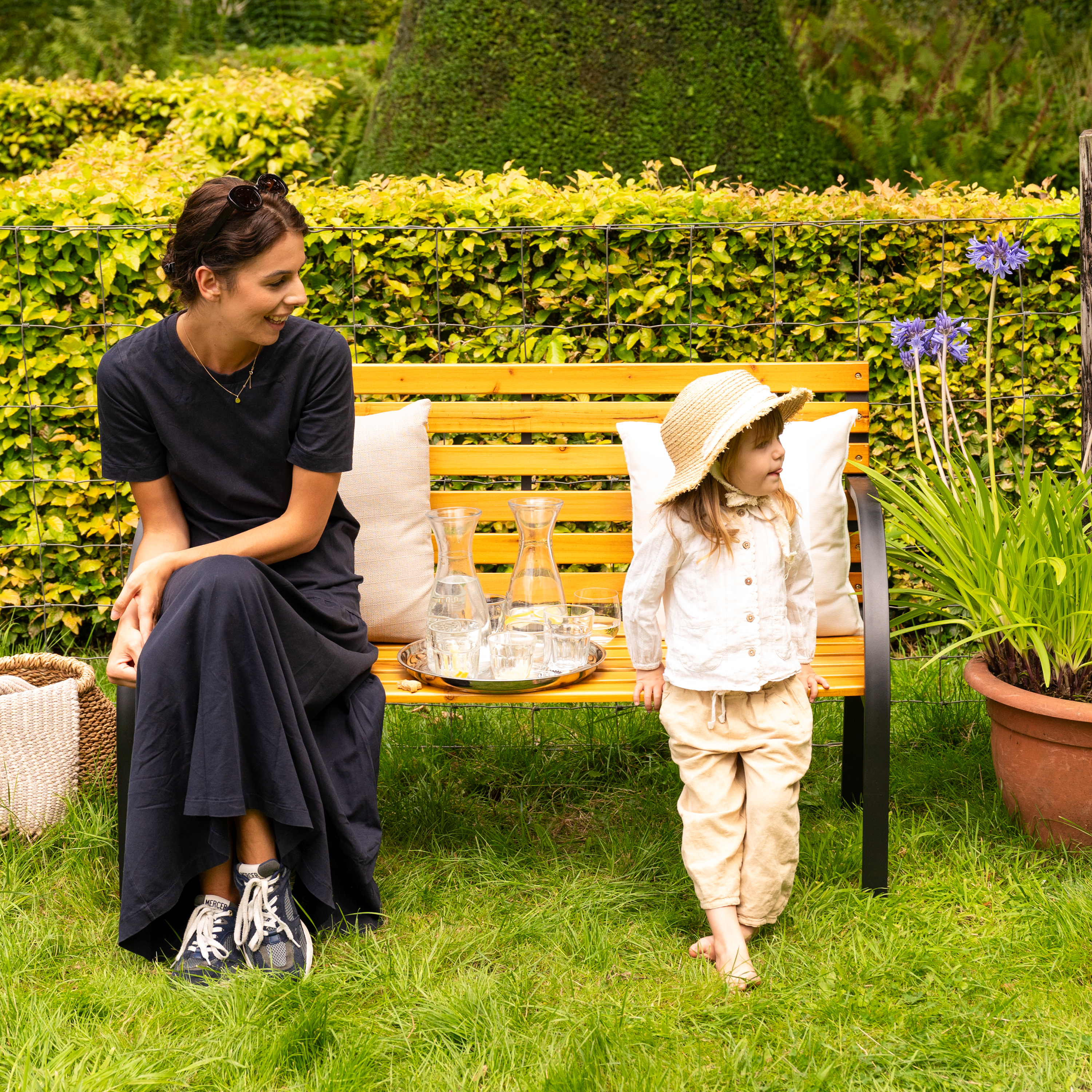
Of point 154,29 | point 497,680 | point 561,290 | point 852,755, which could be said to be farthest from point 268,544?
point 154,29

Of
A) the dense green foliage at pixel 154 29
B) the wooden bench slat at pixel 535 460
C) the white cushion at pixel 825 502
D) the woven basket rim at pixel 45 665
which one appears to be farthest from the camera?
the dense green foliage at pixel 154 29

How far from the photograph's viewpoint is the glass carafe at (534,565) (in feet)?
9.22

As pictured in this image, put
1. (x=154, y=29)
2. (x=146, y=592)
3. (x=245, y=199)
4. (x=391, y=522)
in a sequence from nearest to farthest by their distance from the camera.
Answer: (x=245, y=199), (x=146, y=592), (x=391, y=522), (x=154, y=29)

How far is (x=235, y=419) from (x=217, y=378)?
0.10 meters

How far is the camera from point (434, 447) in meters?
3.18

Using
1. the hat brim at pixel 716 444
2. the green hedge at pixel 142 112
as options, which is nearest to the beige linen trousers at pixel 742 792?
the hat brim at pixel 716 444

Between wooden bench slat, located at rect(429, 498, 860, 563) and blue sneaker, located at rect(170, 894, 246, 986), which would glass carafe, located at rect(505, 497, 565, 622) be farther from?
blue sneaker, located at rect(170, 894, 246, 986)

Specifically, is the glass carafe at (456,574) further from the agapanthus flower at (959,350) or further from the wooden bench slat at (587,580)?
the agapanthus flower at (959,350)

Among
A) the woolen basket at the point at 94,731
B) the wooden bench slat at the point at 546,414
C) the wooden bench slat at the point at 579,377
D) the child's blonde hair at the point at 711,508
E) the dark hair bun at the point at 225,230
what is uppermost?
the dark hair bun at the point at 225,230

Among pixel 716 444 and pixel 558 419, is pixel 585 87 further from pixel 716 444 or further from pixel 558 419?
pixel 716 444

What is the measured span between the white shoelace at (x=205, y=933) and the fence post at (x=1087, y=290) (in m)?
2.50

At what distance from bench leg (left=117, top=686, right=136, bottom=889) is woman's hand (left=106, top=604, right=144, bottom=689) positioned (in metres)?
0.03

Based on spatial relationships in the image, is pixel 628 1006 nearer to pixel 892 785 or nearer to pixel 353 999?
pixel 353 999

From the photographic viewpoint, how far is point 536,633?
2764 mm
